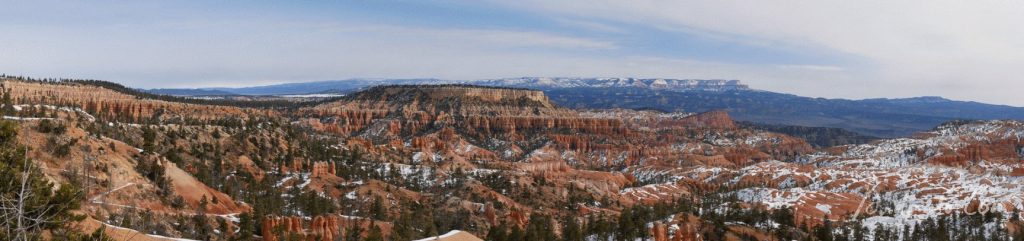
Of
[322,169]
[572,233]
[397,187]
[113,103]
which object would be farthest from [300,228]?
[113,103]

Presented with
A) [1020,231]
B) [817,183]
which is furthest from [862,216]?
[817,183]

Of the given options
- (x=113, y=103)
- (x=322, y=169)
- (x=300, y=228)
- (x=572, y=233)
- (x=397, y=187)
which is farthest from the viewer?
(x=113, y=103)

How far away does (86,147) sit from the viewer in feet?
181

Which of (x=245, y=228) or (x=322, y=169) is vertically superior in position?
(x=245, y=228)

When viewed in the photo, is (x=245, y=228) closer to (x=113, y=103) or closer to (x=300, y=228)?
(x=300, y=228)

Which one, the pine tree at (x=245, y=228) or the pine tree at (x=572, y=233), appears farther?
the pine tree at (x=572, y=233)

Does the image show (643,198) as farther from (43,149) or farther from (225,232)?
(43,149)

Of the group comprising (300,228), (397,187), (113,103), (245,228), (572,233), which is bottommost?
(572,233)

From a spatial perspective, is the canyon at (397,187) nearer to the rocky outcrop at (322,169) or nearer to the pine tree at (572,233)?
the rocky outcrop at (322,169)

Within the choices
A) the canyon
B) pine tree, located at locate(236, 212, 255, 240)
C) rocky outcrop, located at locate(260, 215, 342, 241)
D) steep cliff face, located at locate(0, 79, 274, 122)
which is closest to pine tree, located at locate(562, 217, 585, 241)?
the canyon

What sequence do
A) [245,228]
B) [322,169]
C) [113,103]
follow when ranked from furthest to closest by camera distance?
[113,103] → [322,169] → [245,228]

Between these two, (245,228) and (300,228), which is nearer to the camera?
(245,228)

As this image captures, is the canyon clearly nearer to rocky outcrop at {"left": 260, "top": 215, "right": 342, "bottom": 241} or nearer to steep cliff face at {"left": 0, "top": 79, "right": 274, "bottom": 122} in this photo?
rocky outcrop at {"left": 260, "top": 215, "right": 342, "bottom": 241}

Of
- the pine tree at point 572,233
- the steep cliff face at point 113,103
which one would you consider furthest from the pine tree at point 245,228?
the steep cliff face at point 113,103
